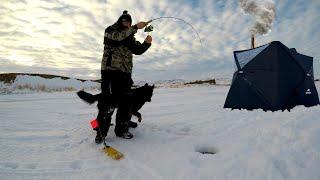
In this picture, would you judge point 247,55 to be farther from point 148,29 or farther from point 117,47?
point 117,47

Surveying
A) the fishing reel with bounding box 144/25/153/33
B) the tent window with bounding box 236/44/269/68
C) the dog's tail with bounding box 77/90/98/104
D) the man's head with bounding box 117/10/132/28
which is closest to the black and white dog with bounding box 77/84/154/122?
the dog's tail with bounding box 77/90/98/104

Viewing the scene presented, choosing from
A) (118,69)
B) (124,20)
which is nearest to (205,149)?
(118,69)

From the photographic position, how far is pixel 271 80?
8086 mm

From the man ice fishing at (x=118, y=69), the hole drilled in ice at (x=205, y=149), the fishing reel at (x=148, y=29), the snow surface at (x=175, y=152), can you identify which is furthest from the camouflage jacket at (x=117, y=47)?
the hole drilled in ice at (x=205, y=149)

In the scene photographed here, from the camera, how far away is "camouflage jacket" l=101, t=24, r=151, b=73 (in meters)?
5.03

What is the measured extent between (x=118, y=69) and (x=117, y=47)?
359 mm

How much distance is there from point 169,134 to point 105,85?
143 centimetres

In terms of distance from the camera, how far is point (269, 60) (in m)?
8.23

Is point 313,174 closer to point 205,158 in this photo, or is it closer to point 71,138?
point 205,158

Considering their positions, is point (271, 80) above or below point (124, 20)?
below

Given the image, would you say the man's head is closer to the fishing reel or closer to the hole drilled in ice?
the fishing reel

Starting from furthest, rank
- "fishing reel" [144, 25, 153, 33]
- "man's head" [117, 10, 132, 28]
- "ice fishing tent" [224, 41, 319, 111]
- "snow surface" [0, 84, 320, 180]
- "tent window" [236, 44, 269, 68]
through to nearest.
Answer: "tent window" [236, 44, 269, 68]
"ice fishing tent" [224, 41, 319, 111]
"fishing reel" [144, 25, 153, 33]
"man's head" [117, 10, 132, 28]
"snow surface" [0, 84, 320, 180]

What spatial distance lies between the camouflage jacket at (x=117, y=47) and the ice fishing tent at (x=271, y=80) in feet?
13.7

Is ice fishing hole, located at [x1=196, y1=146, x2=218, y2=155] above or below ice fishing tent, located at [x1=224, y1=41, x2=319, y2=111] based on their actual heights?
below
